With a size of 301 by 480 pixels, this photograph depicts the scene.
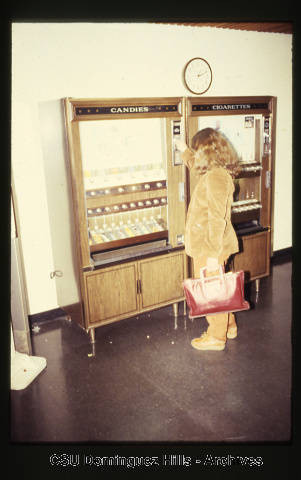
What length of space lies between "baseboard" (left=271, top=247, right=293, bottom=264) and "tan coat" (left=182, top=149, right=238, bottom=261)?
2603 mm

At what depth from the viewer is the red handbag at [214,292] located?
2844 mm

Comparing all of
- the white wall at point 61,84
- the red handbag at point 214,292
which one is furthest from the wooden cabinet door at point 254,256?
the white wall at point 61,84

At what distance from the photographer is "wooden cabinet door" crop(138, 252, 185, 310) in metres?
3.56

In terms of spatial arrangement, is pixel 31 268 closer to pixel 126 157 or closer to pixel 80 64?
pixel 126 157

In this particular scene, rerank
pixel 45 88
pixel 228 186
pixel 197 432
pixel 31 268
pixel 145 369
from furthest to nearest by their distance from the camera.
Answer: pixel 31 268 < pixel 45 88 < pixel 145 369 < pixel 228 186 < pixel 197 432

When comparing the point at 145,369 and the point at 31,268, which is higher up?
the point at 31,268

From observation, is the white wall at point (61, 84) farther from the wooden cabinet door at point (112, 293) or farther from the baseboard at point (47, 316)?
the wooden cabinet door at point (112, 293)

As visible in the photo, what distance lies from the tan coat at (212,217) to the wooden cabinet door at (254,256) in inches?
42.8

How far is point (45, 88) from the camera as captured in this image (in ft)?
11.6

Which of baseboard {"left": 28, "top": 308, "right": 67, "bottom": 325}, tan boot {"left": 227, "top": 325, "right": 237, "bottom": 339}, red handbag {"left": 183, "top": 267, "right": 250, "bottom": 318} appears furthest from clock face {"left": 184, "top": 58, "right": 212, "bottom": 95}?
baseboard {"left": 28, "top": 308, "right": 67, "bottom": 325}

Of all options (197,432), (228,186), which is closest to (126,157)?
(228,186)

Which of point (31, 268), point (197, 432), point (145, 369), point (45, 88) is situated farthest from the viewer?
point (31, 268)

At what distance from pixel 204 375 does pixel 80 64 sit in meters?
2.99

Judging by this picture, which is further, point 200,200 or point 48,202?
point 48,202
